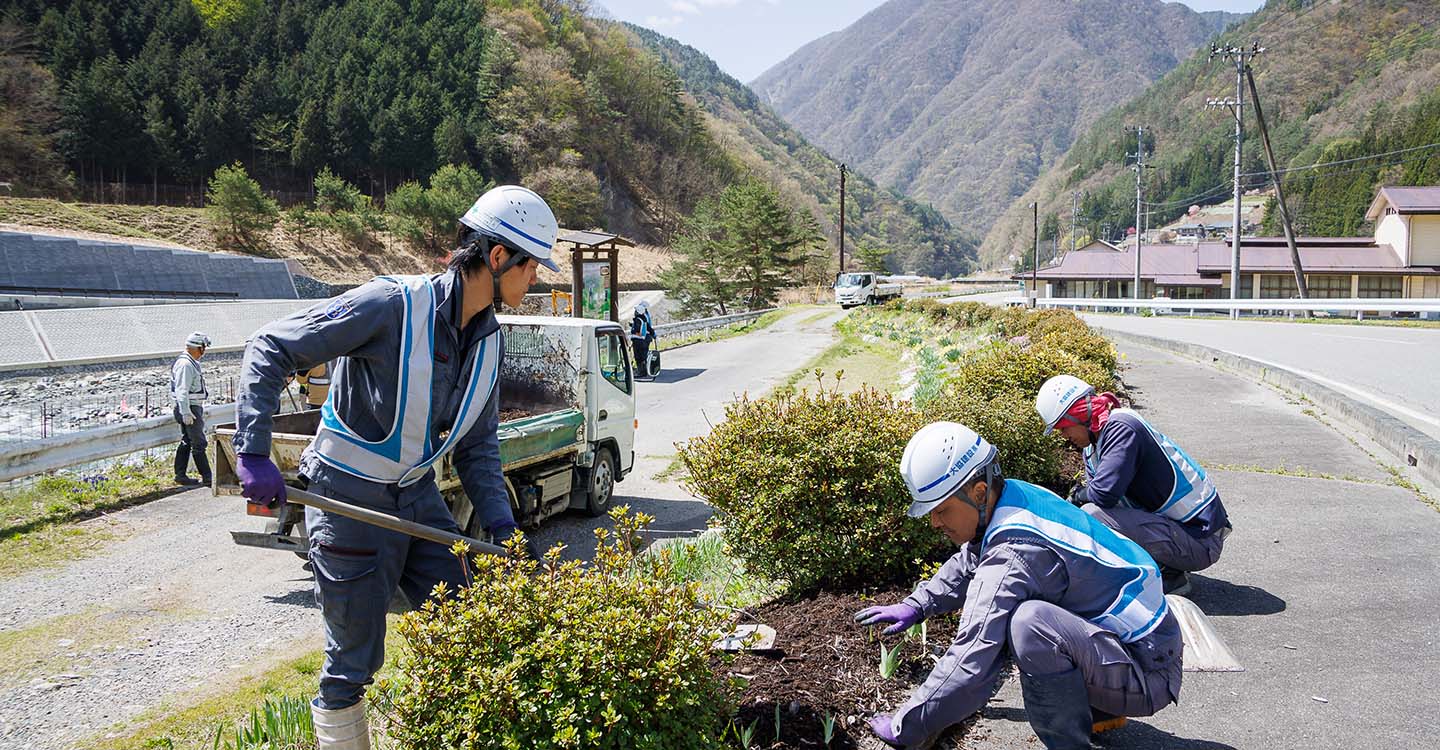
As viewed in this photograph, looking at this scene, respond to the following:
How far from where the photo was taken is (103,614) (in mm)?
6395

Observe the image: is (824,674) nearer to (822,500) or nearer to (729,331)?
(822,500)

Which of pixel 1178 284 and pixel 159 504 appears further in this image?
pixel 1178 284

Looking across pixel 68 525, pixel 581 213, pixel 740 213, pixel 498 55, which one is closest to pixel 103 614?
pixel 68 525

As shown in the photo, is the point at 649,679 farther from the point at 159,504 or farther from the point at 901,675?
the point at 159,504

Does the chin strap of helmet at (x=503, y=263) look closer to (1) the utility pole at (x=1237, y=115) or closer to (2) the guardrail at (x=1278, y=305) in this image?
(2) the guardrail at (x=1278, y=305)

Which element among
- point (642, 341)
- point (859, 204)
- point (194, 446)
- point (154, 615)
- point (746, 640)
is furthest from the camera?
point (859, 204)

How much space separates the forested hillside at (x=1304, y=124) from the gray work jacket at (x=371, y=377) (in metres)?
92.0

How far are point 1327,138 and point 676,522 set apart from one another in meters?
126

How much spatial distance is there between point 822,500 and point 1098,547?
6.21 ft

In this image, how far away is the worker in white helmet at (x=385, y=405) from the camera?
3098 mm

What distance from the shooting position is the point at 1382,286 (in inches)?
2063

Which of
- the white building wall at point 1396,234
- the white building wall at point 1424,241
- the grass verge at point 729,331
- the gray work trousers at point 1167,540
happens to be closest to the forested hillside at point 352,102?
the grass verge at point 729,331

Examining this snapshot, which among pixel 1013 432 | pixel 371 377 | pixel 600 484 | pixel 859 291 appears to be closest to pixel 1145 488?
pixel 1013 432

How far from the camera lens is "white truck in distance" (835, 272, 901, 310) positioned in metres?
48.9
